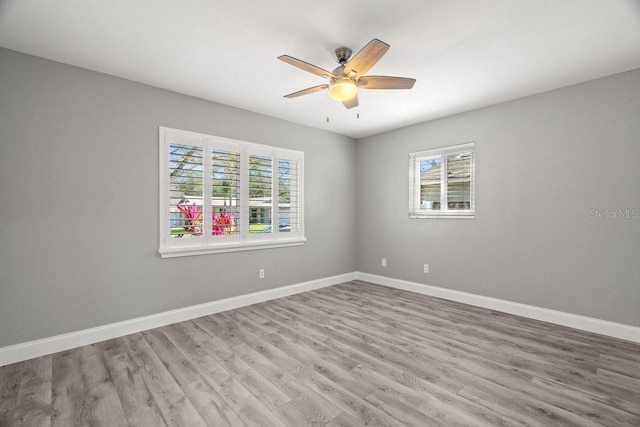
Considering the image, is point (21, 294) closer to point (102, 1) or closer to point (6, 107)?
point (6, 107)

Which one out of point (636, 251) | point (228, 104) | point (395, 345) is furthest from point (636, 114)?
point (228, 104)

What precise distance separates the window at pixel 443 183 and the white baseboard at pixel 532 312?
112cm

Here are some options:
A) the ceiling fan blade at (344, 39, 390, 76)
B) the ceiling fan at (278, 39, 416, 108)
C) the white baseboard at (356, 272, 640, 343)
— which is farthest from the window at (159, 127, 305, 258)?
the ceiling fan blade at (344, 39, 390, 76)

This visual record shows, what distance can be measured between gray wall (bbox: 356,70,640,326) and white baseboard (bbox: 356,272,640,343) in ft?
0.21

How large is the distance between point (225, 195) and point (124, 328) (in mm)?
1805

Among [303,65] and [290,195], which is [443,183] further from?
[303,65]

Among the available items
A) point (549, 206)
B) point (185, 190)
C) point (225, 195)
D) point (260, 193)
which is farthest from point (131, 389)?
point (549, 206)

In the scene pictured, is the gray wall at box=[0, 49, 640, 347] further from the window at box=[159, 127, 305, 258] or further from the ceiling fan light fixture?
the ceiling fan light fixture

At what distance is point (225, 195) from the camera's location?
3791mm

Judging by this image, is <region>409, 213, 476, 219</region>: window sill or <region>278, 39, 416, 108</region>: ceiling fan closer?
<region>278, 39, 416, 108</region>: ceiling fan

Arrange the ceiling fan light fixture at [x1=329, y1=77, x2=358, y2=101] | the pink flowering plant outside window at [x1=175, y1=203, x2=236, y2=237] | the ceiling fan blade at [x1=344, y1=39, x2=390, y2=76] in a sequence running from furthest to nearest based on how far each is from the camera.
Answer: the pink flowering plant outside window at [x1=175, y1=203, x2=236, y2=237] → the ceiling fan light fixture at [x1=329, y1=77, x2=358, y2=101] → the ceiling fan blade at [x1=344, y1=39, x2=390, y2=76]

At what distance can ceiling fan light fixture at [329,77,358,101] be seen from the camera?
238 cm

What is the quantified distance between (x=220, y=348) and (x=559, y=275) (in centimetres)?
374

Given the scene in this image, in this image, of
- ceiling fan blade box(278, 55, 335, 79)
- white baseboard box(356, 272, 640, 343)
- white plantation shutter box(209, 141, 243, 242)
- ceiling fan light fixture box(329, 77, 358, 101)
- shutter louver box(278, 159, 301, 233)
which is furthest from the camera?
shutter louver box(278, 159, 301, 233)
